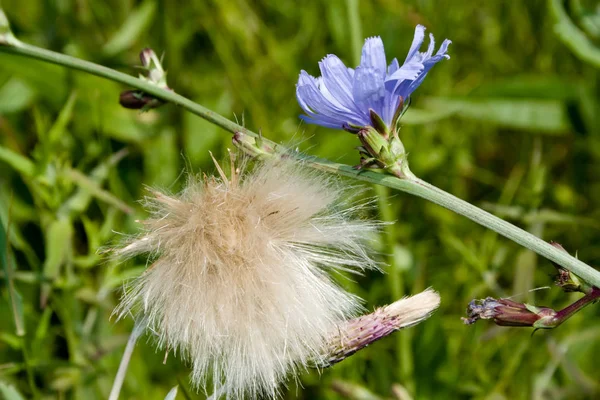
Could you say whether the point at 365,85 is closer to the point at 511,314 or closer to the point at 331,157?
the point at 511,314

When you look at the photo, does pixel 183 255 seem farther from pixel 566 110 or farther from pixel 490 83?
pixel 566 110

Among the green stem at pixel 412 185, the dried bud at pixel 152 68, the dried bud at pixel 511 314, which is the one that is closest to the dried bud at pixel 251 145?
the green stem at pixel 412 185

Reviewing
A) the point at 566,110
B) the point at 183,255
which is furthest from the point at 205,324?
the point at 566,110

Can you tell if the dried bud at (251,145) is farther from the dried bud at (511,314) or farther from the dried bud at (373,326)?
the dried bud at (511,314)

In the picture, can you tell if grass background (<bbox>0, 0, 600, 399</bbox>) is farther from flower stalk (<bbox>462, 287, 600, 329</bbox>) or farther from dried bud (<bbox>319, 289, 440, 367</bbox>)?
flower stalk (<bbox>462, 287, 600, 329</bbox>)

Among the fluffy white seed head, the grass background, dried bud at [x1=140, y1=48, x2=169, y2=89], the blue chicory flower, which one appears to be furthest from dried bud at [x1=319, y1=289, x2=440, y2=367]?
dried bud at [x1=140, y1=48, x2=169, y2=89]

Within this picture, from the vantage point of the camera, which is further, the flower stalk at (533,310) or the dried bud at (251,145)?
the dried bud at (251,145)

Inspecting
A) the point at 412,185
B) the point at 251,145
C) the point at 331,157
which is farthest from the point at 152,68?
the point at 331,157
